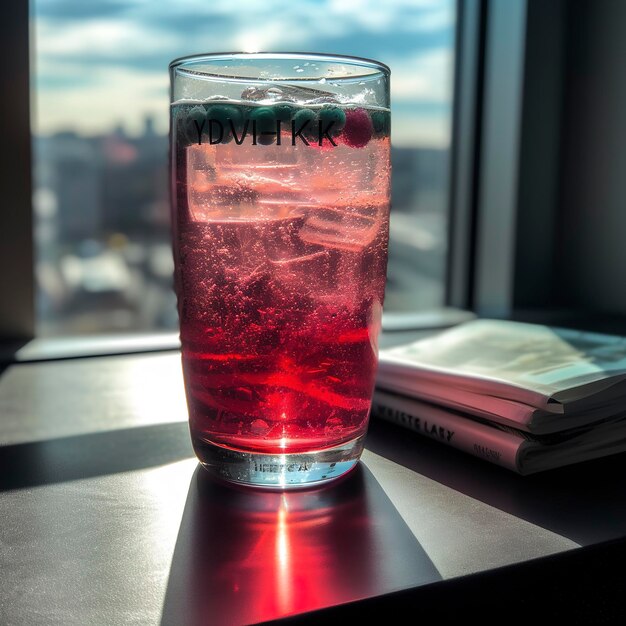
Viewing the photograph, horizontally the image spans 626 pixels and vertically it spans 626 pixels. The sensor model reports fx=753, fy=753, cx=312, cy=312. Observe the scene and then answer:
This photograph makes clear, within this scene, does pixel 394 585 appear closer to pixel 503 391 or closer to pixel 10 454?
pixel 503 391

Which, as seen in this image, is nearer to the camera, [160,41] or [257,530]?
[257,530]

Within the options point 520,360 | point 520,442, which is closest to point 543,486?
point 520,442

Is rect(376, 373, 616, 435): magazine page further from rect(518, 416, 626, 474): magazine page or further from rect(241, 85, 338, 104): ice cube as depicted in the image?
rect(241, 85, 338, 104): ice cube

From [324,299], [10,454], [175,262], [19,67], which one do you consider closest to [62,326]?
[19,67]

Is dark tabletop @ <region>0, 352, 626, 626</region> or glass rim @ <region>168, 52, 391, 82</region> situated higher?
glass rim @ <region>168, 52, 391, 82</region>

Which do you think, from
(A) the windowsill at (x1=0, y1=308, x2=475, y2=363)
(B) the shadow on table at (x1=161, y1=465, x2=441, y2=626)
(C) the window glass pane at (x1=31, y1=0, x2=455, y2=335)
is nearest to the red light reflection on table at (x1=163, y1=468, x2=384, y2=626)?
(B) the shadow on table at (x1=161, y1=465, x2=441, y2=626)

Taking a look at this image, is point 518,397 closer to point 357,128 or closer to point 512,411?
point 512,411

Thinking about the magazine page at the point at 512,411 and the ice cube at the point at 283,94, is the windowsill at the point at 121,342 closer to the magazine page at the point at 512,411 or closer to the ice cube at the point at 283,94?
the magazine page at the point at 512,411

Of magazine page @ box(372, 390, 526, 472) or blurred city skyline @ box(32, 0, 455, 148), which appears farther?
blurred city skyline @ box(32, 0, 455, 148)
